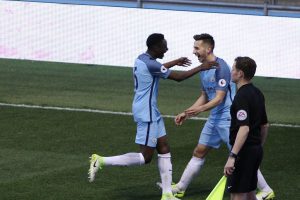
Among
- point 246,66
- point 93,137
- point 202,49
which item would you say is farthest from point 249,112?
point 93,137

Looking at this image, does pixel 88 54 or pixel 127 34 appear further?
pixel 88 54

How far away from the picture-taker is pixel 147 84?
11719 mm

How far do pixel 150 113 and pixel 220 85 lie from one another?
0.89 metres

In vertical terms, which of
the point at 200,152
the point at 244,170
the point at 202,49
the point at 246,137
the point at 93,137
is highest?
→ the point at 202,49

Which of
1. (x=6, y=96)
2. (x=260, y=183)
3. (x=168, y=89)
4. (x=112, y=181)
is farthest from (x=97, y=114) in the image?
(x=260, y=183)

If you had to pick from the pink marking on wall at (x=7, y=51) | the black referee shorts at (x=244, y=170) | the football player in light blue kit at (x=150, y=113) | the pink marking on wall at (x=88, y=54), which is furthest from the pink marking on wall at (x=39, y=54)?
the black referee shorts at (x=244, y=170)

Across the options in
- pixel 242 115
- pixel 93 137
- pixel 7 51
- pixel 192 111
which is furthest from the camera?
pixel 7 51

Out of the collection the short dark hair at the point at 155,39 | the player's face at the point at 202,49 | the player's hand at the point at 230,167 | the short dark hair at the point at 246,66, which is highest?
the short dark hair at the point at 155,39

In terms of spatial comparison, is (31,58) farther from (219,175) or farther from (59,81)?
(219,175)

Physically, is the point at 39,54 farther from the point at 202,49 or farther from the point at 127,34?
the point at 202,49

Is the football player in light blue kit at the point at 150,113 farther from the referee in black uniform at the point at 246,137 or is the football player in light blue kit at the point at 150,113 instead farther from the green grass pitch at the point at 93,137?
the referee in black uniform at the point at 246,137

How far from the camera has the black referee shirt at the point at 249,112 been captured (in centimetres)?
941

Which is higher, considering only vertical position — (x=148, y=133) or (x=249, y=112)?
(x=249, y=112)

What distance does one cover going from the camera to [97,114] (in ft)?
59.9
